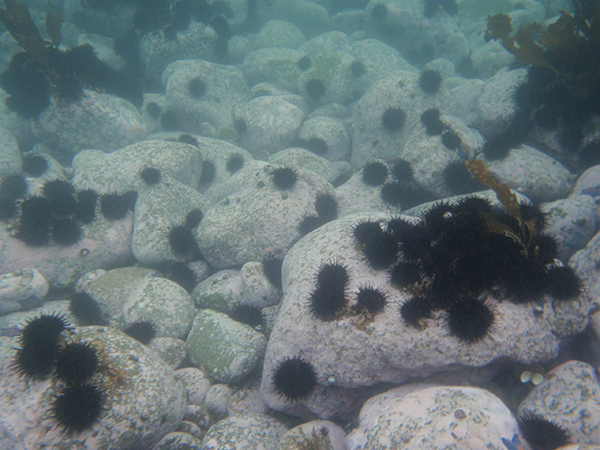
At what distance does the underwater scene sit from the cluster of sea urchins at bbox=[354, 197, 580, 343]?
26 millimetres

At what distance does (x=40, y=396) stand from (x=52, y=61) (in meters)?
11.9

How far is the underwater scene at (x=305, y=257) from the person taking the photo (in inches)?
138

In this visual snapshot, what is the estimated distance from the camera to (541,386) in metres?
3.61

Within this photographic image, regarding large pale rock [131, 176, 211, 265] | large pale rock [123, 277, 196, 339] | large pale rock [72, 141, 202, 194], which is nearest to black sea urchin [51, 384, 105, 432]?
large pale rock [123, 277, 196, 339]

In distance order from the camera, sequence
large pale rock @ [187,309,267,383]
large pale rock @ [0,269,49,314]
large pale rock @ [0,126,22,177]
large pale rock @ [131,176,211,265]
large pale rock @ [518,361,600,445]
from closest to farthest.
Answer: large pale rock @ [518,361,600,445] → large pale rock @ [187,309,267,383] → large pale rock @ [0,269,49,314] → large pale rock @ [131,176,211,265] → large pale rock @ [0,126,22,177]

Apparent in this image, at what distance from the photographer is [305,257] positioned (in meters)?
4.96

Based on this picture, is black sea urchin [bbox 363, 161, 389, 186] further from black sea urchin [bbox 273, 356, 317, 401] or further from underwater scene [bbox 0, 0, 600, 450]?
black sea urchin [bbox 273, 356, 317, 401]

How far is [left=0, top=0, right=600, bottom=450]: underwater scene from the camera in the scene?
3.50 meters

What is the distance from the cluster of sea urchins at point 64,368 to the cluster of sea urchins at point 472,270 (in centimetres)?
393

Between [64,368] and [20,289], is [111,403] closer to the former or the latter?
[64,368]

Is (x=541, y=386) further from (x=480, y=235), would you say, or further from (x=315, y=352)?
(x=315, y=352)

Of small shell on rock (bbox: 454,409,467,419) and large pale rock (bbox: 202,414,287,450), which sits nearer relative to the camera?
small shell on rock (bbox: 454,409,467,419)

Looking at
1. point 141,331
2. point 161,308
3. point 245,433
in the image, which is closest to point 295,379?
point 245,433

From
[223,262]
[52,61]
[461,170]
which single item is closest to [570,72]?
[461,170]
